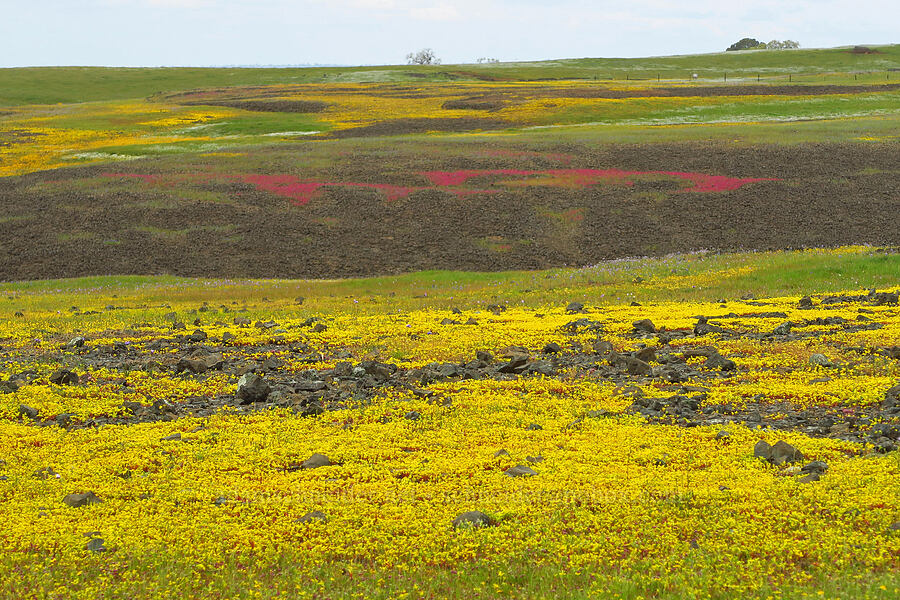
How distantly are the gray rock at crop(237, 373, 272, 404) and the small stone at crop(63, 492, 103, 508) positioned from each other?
573cm

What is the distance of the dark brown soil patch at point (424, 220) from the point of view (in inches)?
1761

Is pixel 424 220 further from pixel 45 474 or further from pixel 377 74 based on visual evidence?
pixel 377 74

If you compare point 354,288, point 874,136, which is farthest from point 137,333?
point 874,136

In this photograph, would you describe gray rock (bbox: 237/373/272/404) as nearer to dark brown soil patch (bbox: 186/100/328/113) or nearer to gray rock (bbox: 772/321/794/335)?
gray rock (bbox: 772/321/794/335)

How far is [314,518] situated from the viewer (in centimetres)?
1091

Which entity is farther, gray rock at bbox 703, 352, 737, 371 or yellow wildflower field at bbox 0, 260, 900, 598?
gray rock at bbox 703, 352, 737, 371

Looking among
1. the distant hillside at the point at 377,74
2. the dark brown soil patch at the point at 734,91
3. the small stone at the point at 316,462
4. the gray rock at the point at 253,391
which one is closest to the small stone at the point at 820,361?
the small stone at the point at 316,462

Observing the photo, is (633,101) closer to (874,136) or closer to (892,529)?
(874,136)

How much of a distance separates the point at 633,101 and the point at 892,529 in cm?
9422

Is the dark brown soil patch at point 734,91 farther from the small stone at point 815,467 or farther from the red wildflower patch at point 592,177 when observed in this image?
the small stone at point 815,467

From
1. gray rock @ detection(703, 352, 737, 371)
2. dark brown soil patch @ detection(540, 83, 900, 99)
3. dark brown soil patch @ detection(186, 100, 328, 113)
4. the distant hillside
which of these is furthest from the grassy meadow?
the distant hillside

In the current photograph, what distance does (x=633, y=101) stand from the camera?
98.8 metres

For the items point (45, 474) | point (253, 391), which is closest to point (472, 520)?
point (45, 474)

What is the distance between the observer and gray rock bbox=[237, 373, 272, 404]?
17.3 meters
